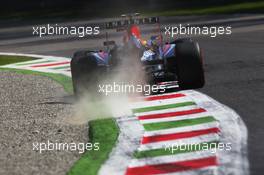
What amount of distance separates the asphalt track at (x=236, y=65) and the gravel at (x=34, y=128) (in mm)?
2054

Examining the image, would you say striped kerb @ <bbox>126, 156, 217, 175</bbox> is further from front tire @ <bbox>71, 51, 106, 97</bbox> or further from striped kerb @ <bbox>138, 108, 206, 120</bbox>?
front tire @ <bbox>71, 51, 106, 97</bbox>

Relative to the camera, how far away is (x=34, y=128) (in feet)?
32.0

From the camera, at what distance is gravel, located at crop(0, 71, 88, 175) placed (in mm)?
7660

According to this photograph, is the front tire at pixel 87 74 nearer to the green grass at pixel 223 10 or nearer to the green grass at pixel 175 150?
the green grass at pixel 175 150

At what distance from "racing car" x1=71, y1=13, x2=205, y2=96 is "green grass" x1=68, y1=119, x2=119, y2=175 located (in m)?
1.77

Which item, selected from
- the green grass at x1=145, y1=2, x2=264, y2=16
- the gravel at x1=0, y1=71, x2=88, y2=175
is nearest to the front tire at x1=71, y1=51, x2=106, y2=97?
the gravel at x1=0, y1=71, x2=88, y2=175

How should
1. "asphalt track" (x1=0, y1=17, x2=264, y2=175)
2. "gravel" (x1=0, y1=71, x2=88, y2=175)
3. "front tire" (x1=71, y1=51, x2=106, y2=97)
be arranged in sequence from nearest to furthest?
1. "gravel" (x1=0, y1=71, x2=88, y2=175)
2. "asphalt track" (x1=0, y1=17, x2=264, y2=175)
3. "front tire" (x1=71, y1=51, x2=106, y2=97)

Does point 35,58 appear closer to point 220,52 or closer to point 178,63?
point 220,52

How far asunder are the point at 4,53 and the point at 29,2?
25.8 metres

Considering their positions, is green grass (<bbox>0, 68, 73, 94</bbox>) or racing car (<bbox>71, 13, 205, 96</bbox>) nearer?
racing car (<bbox>71, 13, 205, 96</bbox>)

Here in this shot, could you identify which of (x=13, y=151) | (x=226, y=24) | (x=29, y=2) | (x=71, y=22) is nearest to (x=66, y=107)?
(x=13, y=151)

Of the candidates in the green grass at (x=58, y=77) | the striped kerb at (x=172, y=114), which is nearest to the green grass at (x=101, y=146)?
the striped kerb at (x=172, y=114)

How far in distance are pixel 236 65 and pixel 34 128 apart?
248 inches

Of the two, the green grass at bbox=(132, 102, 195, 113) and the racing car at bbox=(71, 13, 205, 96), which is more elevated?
the racing car at bbox=(71, 13, 205, 96)
